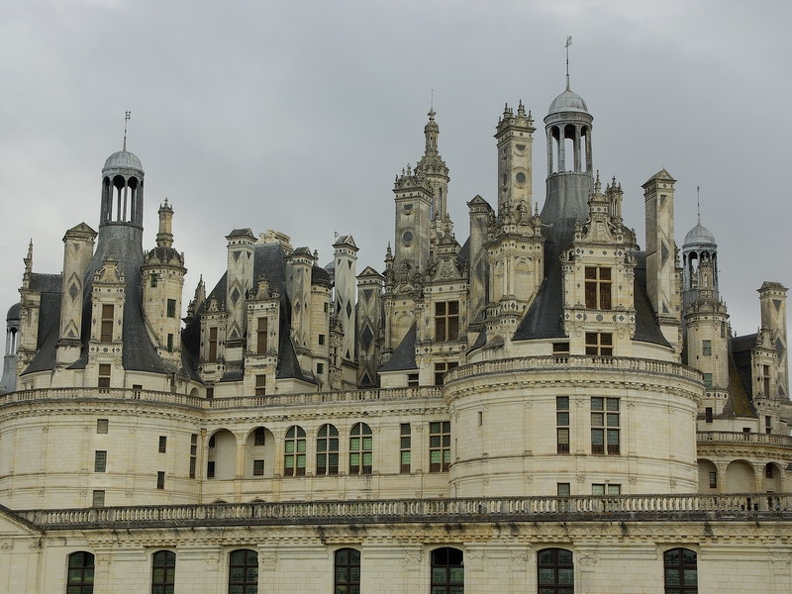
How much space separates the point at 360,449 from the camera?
65.3 meters

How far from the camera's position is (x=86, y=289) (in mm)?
68812

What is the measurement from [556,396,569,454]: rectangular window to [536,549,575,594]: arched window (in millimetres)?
10394

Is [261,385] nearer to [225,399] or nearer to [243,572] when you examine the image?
[225,399]

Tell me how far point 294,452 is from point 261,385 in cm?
377

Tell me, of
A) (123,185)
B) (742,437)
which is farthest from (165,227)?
(742,437)

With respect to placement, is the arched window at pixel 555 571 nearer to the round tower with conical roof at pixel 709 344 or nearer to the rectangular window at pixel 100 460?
the rectangular window at pixel 100 460

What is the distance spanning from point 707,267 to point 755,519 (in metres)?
36.5

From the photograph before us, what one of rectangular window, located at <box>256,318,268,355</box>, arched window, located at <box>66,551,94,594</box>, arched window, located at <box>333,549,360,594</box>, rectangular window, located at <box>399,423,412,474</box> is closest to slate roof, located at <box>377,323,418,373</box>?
rectangular window, located at <box>399,423,412,474</box>

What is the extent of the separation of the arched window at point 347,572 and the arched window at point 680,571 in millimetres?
10335

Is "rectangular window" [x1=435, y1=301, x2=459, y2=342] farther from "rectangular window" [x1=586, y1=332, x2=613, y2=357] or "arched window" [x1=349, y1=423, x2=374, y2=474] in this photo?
"rectangular window" [x1=586, y1=332, x2=613, y2=357]

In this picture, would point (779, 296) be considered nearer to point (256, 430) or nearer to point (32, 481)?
point (256, 430)

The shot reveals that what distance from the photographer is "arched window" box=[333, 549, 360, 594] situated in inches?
1895

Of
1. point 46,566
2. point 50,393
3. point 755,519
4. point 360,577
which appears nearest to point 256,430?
point 50,393

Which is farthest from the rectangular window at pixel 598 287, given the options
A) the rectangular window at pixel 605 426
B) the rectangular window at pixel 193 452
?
the rectangular window at pixel 193 452
